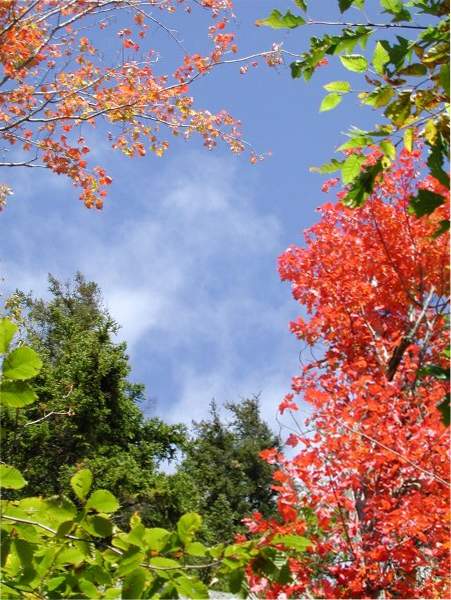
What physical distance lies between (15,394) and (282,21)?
4.97 feet

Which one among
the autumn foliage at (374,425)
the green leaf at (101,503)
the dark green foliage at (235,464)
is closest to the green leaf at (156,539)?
the green leaf at (101,503)

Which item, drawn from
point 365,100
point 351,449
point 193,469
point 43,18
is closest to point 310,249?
point 351,449

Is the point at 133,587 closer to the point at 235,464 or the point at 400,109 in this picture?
the point at 400,109

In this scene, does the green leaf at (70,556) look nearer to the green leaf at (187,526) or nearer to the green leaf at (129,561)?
the green leaf at (129,561)

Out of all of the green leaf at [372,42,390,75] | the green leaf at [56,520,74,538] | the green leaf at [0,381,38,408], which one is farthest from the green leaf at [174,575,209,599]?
the green leaf at [372,42,390,75]

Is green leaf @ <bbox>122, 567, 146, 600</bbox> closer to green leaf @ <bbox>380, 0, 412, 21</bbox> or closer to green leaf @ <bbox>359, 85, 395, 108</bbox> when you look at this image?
green leaf @ <bbox>359, 85, 395, 108</bbox>

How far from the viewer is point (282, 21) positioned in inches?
88.1

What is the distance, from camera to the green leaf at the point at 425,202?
190 centimetres

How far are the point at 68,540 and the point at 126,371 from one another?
1966cm

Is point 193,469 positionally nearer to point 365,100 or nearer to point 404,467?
point 404,467

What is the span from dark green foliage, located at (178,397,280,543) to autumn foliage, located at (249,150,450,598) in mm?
19169

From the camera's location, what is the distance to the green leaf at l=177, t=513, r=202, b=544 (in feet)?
7.04

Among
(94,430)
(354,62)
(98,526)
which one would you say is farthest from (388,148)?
(94,430)

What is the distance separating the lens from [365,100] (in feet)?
7.34
